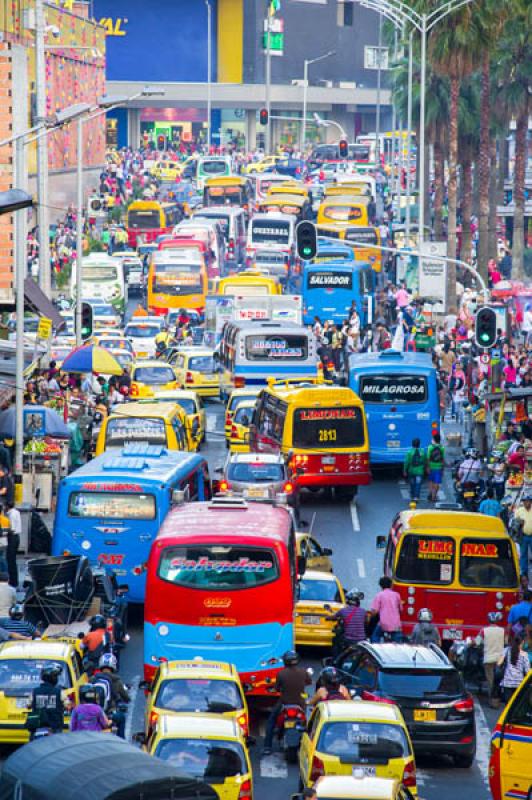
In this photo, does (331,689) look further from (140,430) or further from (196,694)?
(140,430)

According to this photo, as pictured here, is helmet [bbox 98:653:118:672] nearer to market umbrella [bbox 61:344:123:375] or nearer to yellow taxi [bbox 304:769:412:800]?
yellow taxi [bbox 304:769:412:800]

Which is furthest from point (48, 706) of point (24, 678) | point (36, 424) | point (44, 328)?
point (44, 328)

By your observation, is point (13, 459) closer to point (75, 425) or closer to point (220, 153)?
point (75, 425)

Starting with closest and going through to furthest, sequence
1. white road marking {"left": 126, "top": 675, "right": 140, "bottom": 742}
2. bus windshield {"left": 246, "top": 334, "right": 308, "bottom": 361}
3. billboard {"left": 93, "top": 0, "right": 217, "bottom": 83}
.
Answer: white road marking {"left": 126, "top": 675, "right": 140, "bottom": 742} < bus windshield {"left": 246, "top": 334, "right": 308, "bottom": 361} < billboard {"left": 93, "top": 0, "right": 217, "bottom": 83}

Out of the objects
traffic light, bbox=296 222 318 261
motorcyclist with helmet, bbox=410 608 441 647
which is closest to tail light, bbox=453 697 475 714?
motorcyclist with helmet, bbox=410 608 441 647

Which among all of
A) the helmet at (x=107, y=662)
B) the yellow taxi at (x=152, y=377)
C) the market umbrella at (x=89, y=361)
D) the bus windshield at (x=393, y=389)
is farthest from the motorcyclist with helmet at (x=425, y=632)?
the yellow taxi at (x=152, y=377)

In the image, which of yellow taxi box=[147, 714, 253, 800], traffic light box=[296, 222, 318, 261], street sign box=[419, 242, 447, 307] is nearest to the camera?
yellow taxi box=[147, 714, 253, 800]
